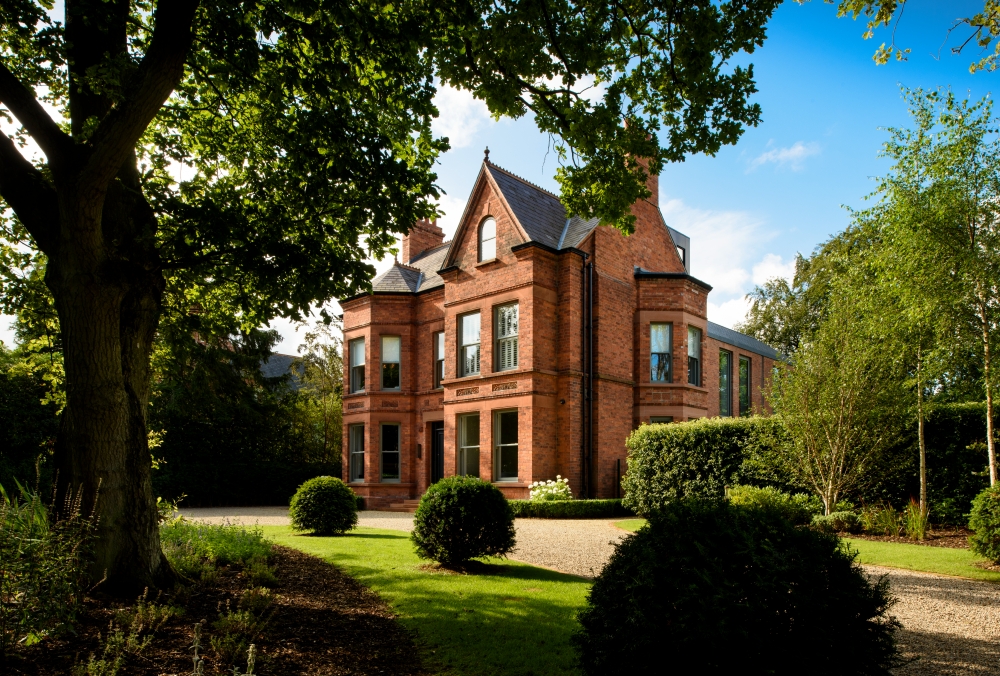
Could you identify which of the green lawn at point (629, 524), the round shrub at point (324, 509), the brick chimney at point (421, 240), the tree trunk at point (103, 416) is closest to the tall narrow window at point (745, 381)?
the brick chimney at point (421, 240)

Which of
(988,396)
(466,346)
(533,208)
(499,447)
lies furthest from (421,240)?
(988,396)

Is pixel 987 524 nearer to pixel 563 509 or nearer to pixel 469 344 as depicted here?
pixel 563 509

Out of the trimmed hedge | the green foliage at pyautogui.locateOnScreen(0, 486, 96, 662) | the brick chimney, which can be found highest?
the brick chimney

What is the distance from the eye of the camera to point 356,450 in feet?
87.2

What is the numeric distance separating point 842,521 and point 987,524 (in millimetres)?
3792

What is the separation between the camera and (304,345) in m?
33.8

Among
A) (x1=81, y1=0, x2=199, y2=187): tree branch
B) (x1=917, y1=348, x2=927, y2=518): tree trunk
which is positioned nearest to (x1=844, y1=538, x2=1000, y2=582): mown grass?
(x1=917, y1=348, x2=927, y2=518): tree trunk

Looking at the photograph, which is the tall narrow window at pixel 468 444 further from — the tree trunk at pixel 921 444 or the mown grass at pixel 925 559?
the tree trunk at pixel 921 444

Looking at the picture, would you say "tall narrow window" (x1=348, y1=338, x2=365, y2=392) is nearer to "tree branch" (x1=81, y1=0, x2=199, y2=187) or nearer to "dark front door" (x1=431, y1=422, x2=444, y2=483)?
"dark front door" (x1=431, y1=422, x2=444, y2=483)

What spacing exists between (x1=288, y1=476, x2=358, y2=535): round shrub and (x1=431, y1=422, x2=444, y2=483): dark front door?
414 inches

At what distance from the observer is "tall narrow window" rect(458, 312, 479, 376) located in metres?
22.8

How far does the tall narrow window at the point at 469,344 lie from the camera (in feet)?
74.6

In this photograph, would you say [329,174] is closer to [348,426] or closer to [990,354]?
[990,354]

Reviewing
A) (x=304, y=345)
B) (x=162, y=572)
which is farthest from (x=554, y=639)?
(x=304, y=345)
